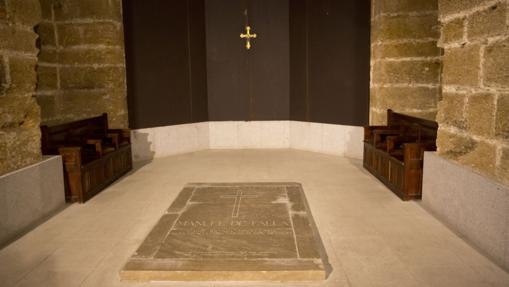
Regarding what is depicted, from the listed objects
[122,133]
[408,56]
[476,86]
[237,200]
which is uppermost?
[408,56]

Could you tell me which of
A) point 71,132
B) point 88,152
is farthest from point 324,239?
point 71,132

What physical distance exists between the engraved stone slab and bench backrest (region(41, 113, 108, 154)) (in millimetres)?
1772

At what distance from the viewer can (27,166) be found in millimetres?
4238

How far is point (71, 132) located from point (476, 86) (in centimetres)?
482

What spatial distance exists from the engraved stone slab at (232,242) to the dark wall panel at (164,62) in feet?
11.2

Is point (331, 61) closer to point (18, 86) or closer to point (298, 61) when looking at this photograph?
point (298, 61)

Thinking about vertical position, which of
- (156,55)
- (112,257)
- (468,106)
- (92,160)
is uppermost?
(156,55)

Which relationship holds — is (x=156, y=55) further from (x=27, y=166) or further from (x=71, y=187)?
(x=27, y=166)

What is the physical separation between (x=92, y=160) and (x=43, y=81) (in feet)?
6.69

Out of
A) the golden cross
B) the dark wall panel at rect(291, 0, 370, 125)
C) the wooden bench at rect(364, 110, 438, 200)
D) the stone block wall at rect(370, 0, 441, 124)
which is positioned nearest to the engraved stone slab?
the wooden bench at rect(364, 110, 438, 200)

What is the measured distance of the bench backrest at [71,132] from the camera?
16.6 feet

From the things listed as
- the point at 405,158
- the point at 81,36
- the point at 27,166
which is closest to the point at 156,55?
the point at 81,36

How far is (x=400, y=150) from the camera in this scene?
222 inches

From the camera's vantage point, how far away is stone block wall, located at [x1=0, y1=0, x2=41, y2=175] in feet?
13.0
